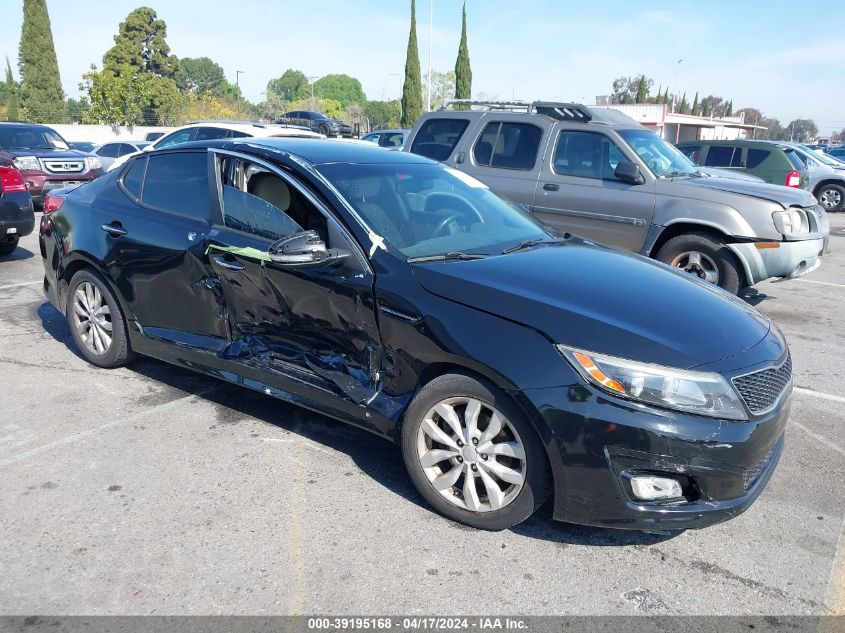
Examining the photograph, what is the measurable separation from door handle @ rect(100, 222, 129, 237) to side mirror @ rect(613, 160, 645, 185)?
4.86m

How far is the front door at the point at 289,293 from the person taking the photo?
3568 millimetres

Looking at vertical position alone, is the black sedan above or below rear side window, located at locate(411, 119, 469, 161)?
below

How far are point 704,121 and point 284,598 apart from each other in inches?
2276

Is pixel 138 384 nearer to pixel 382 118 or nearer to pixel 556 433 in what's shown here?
pixel 556 433

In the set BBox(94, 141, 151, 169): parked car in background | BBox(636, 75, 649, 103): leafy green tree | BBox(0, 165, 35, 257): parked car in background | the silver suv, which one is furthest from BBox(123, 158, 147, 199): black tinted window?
BBox(636, 75, 649, 103): leafy green tree

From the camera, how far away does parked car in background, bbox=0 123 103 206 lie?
43.7 feet

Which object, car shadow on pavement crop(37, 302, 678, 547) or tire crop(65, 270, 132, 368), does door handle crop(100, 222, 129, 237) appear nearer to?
tire crop(65, 270, 132, 368)

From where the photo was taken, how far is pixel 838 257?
11422 mm

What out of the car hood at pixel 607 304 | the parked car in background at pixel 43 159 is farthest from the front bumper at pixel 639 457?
the parked car in background at pixel 43 159

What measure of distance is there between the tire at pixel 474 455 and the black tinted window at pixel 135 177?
8.99 ft

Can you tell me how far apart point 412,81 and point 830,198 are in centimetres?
3796

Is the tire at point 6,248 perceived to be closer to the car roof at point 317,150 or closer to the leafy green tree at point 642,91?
the car roof at point 317,150

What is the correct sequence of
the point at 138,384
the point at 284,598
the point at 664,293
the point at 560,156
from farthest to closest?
the point at 560,156 → the point at 138,384 → the point at 664,293 → the point at 284,598

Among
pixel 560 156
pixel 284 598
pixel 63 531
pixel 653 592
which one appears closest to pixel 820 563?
pixel 653 592
